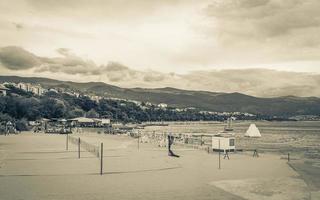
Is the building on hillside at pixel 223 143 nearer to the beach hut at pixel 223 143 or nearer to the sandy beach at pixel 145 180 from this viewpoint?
the beach hut at pixel 223 143

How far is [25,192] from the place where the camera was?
1877 centimetres

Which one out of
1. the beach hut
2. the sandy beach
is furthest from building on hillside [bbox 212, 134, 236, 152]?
the sandy beach

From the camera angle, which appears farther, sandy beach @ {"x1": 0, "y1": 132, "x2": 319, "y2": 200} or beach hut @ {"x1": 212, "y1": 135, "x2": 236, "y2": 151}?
beach hut @ {"x1": 212, "y1": 135, "x2": 236, "y2": 151}

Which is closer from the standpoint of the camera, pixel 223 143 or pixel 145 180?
pixel 145 180

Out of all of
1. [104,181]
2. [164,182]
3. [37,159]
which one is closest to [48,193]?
[104,181]

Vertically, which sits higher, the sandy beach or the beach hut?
the beach hut

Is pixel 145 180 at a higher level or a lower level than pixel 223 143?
lower

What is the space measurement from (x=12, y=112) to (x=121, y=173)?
99416 mm

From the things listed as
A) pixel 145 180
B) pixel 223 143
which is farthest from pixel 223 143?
pixel 145 180

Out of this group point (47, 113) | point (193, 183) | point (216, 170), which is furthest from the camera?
point (47, 113)

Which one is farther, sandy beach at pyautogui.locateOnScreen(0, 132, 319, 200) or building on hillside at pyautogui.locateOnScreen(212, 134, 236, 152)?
building on hillside at pyautogui.locateOnScreen(212, 134, 236, 152)

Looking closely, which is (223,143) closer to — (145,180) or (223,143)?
(223,143)

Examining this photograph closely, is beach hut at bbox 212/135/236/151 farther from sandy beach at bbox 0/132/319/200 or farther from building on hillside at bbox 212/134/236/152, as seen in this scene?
sandy beach at bbox 0/132/319/200

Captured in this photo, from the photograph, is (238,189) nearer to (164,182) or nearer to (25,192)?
(164,182)
